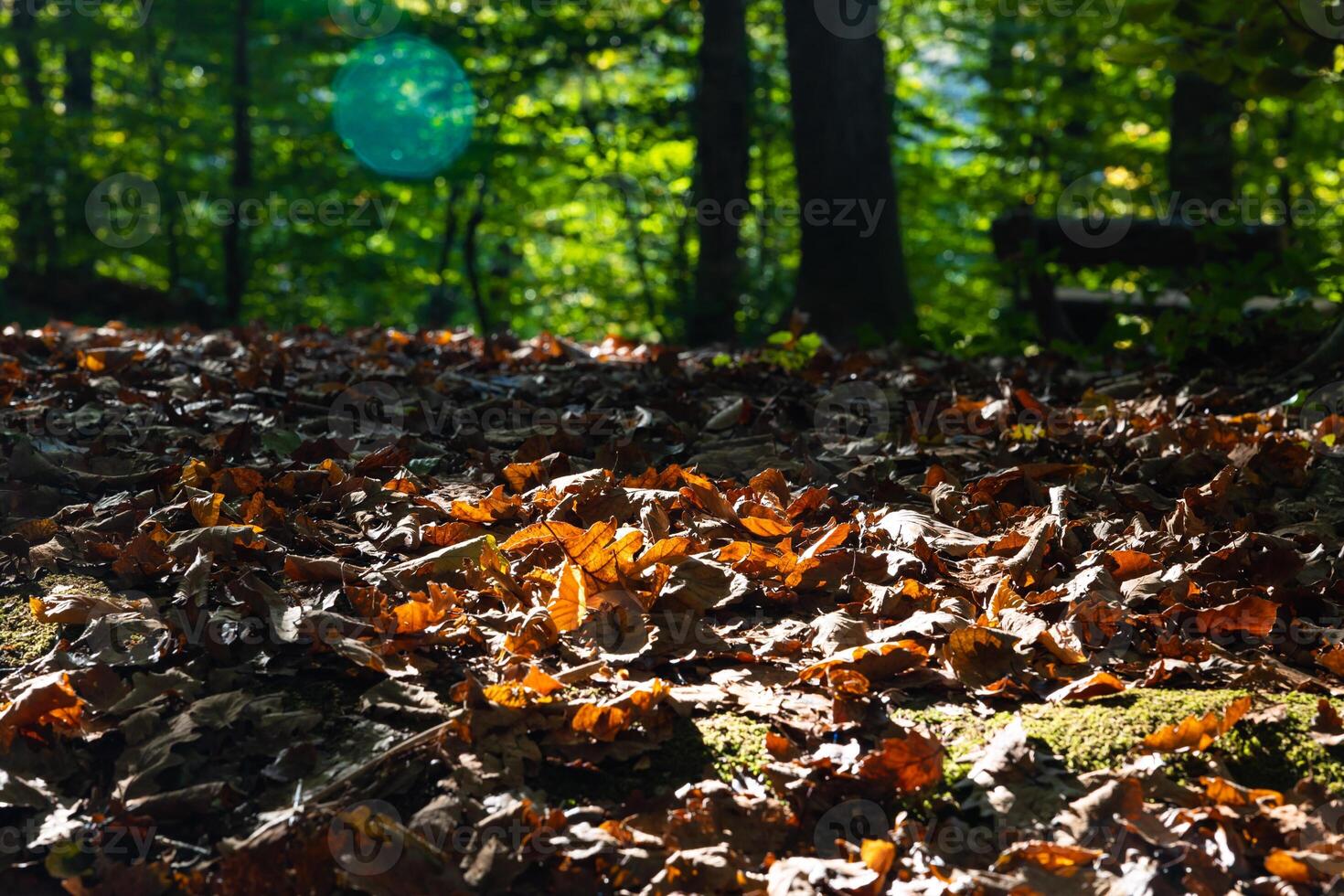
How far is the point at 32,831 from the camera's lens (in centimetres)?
166

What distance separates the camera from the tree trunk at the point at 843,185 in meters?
6.82

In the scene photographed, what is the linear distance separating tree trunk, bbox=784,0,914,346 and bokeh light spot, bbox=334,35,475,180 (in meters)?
5.63

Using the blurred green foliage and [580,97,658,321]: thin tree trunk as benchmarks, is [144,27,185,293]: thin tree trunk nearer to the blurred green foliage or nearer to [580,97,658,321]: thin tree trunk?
the blurred green foliage

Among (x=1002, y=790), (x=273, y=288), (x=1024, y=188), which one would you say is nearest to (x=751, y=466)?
(x=1002, y=790)

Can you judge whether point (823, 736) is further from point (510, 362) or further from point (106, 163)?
point (106, 163)

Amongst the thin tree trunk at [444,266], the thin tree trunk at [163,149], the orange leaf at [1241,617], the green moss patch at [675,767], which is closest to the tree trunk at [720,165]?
the thin tree trunk at [444,266]

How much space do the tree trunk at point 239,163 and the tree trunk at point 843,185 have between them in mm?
7831

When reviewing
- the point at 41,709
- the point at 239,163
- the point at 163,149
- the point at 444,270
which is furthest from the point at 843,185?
the point at 163,149

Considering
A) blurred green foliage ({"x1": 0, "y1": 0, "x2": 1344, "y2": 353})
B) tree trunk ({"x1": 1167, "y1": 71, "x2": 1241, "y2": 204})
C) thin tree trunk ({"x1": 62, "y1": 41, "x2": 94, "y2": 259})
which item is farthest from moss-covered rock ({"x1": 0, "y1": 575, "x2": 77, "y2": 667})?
thin tree trunk ({"x1": 62, "y1": 41, "x2": 94, "y2": 259})

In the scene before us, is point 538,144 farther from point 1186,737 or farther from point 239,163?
point 1186,737

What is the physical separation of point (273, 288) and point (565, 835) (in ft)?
47.1

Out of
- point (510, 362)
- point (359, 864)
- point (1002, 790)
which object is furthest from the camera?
point (510, 362)

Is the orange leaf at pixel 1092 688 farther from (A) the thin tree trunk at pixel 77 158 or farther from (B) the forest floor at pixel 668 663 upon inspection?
(A) the thin tree trunk at pixel 77 158

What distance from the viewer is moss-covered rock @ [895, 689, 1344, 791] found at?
5.79ft
